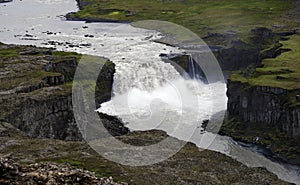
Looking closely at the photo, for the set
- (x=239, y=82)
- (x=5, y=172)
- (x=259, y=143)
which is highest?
(x=5, y=172)

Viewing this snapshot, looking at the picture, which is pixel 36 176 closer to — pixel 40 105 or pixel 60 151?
pixel 60 151

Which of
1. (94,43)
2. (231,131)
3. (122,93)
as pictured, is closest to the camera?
(231,131)

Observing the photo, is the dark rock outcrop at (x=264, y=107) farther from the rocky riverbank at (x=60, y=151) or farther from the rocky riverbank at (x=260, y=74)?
the rocky riverbank at (x=60, y=151)

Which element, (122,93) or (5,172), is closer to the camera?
(5,172)

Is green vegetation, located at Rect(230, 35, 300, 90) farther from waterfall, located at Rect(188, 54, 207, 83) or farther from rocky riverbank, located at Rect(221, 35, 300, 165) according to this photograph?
waterfall, located at Rect(188, 54, 207, 83)

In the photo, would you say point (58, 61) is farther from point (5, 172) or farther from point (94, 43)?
point (5, 172)

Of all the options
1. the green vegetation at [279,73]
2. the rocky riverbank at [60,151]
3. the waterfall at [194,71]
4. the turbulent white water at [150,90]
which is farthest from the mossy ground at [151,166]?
the waterfall at [194,71]

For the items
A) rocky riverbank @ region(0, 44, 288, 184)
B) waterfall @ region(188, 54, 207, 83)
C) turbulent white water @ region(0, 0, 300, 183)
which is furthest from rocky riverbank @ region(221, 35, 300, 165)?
rocky riverbank @ region(0, 44, 288, 184)

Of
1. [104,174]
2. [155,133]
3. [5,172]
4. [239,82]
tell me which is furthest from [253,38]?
[5,172]
